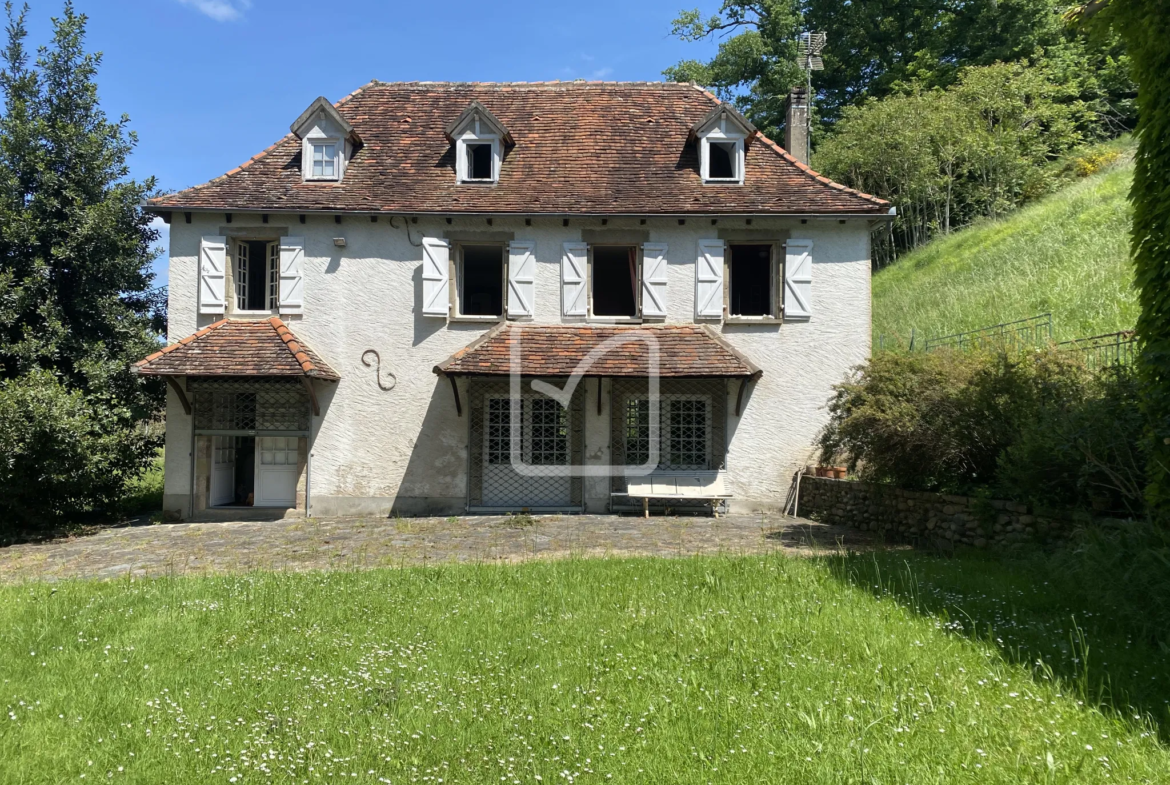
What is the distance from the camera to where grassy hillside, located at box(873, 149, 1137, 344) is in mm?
13547

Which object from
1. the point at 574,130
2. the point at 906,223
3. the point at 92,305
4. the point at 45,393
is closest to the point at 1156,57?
the point at 574,130

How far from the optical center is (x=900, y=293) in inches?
802

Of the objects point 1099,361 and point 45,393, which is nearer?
point 1099,361

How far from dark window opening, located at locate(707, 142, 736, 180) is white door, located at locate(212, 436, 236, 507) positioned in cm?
1058

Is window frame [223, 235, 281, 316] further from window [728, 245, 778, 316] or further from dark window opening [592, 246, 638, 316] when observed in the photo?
window [728, 245, 778, 316]

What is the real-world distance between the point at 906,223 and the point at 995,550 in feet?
72.4

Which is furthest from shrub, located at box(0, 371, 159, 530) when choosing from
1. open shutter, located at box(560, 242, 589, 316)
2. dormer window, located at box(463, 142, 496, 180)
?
open shutter, located at box(560, 242, 589, 316)

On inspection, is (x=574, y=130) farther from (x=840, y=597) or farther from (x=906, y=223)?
(x=906, y=223)

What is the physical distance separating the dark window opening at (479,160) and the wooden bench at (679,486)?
6605 mm

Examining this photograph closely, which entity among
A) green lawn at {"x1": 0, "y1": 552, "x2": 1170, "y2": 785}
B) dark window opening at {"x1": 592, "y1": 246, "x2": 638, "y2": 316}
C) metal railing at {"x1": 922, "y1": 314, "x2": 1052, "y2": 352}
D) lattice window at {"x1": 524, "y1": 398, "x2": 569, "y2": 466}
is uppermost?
dark window opening at {"x1": 592, "y1": 246, "x2": 638, "y2": 316}

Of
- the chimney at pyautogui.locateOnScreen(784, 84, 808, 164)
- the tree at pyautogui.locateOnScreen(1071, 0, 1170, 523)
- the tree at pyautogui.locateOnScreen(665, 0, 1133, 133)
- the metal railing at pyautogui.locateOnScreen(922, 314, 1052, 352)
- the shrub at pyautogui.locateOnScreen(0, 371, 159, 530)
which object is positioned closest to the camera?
the tree at pyautogui.locateOnScreen(1071, 0, 1170, 523)

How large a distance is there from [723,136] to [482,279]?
665 cm

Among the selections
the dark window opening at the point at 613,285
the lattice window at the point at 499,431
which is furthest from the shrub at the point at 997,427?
the dark window opening at the point at 613,285

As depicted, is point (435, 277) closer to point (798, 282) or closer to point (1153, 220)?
point (798, 282)
